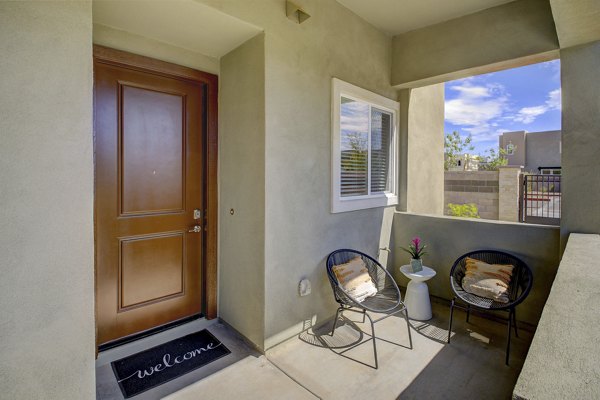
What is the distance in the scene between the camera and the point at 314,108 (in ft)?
9.39

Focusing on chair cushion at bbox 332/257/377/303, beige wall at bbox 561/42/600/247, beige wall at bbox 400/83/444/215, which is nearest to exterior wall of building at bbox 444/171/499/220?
beige wall at bbox 400/83/444/215

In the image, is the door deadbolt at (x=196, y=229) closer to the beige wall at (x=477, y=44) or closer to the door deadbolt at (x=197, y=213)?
the door deadbolt at (x=197, y=213)

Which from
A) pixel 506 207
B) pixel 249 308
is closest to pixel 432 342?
pixel 249 308

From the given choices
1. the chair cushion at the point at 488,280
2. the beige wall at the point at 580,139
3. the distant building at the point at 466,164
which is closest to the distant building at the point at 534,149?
the distant building at the point at 466,164

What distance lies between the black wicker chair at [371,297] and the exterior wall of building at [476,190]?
183 inches

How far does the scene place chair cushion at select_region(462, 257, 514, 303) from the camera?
107 inches

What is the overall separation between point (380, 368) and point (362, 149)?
89.9 inches

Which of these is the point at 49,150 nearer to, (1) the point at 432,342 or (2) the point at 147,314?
(2) the point at 147,314

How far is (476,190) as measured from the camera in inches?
278

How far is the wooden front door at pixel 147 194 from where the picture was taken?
242 cm

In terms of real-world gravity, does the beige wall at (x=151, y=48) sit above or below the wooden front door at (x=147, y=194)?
above

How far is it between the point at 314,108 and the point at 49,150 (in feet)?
6.75

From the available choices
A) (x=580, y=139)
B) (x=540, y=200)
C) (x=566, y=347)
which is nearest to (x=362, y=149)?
(x=580, y=139)

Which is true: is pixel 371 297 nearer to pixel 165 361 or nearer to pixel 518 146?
pixel 165 361
